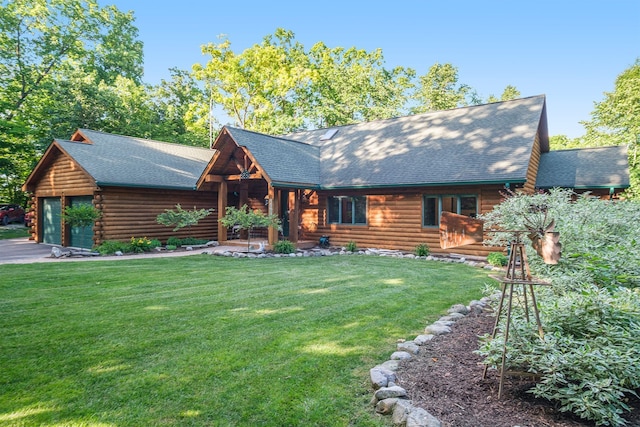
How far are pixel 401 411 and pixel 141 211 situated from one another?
14.0m

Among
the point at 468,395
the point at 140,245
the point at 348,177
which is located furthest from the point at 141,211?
the point at 468,395

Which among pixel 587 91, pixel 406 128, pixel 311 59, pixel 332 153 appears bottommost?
pixel 332 153

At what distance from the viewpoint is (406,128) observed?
634 inches

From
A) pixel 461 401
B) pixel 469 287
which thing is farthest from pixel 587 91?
pixel 461 401

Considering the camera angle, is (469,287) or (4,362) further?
(469,287)

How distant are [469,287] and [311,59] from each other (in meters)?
33.4

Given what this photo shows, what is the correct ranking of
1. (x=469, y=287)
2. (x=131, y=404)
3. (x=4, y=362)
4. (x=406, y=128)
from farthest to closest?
(x=406, y=128), (x=469, y=287), (x=4, y=362), (x=131, y=404)

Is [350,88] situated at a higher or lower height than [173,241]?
higher

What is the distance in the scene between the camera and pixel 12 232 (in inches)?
793

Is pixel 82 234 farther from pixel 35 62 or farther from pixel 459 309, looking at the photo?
pixel 35 62

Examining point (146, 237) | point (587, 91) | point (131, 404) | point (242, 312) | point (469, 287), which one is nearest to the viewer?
point (131, 404)

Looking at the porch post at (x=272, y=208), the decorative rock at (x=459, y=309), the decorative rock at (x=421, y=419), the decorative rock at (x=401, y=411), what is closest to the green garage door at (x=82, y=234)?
the porch post at (x=272, y=208)

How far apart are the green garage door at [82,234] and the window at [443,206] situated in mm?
12806

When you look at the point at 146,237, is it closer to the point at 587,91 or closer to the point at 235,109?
the point at 235,109
